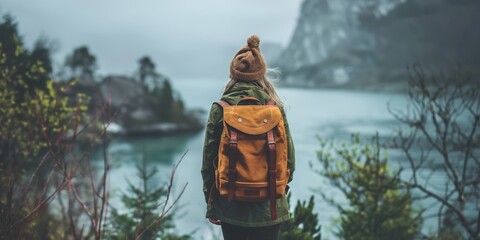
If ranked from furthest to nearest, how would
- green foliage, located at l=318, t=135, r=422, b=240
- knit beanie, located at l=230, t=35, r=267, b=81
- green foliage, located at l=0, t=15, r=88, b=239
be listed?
green foliage, located at l=318, t=135, r=422, b=240 → knit beanie, located at l=230, t=35, r=267, b=81 → green foliage, located at l=0, t=15, r=88, b=239

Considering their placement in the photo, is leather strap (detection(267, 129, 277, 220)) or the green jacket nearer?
leather strap (detection(267, 129, 277, 220))

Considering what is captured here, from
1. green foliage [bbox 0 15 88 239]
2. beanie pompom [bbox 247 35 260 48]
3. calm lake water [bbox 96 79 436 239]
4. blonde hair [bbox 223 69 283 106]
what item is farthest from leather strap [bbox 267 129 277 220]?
calm lake water [bbox 96 79 436 239]

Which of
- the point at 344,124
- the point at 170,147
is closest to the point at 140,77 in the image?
the point at 170,147

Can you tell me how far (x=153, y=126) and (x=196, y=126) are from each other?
7.93 m

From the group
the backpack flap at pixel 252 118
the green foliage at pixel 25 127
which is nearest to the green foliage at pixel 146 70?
the green foliage at pixel 25 127

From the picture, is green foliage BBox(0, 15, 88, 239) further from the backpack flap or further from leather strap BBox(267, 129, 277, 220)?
leather strap BBox(267, 129, 277, 220)

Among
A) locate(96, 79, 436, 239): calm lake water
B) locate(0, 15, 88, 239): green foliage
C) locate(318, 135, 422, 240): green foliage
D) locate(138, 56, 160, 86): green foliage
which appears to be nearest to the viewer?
locate(0, 15, 88, 239): green foliage

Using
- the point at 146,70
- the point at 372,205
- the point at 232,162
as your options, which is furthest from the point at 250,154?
the point at 146,70

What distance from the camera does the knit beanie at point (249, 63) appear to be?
3119mm

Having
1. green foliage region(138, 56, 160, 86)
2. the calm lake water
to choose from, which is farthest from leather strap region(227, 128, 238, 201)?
green foliage region(138, 56, 160, 86)

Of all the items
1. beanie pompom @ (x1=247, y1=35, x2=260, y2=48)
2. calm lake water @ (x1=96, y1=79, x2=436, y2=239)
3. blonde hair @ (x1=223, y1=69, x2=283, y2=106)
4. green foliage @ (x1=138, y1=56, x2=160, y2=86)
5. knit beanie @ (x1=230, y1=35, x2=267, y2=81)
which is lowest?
calm lake water @ (x1=96, y1=79, x2=436, y2=239)

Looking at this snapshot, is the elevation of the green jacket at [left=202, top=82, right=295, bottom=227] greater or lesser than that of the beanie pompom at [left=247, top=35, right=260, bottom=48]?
lesser

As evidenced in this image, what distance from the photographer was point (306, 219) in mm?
6340

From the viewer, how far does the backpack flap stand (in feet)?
9.37
